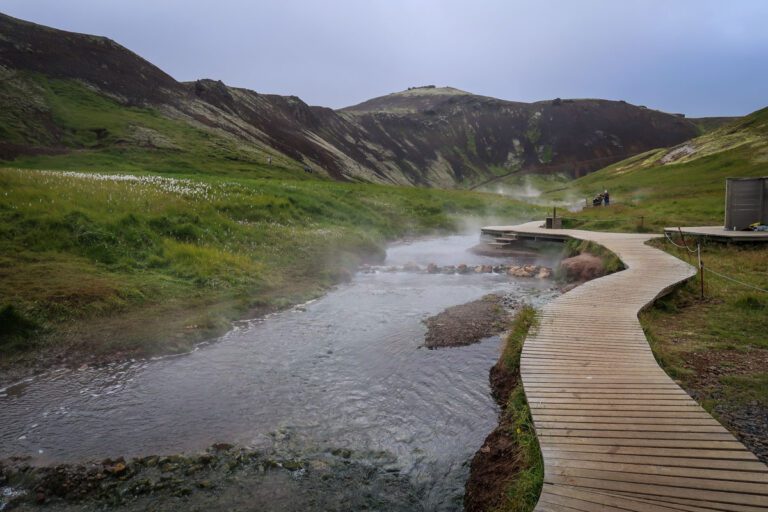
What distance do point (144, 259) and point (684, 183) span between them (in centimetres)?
7127

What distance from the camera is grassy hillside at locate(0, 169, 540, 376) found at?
1360 centimetres

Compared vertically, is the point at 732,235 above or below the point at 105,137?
below

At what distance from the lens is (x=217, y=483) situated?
7.64m

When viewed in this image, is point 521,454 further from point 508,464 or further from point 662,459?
point 662,459

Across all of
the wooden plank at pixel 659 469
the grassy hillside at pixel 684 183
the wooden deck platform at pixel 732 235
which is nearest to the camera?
the wooden plank at pixel 659 469

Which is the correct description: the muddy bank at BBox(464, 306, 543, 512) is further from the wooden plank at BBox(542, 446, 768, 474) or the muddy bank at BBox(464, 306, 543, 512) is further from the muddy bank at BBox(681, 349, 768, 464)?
the muddy bank at BBox(681, 349, 768, 464)

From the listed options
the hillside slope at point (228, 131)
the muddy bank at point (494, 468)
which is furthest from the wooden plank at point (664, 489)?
the hillside slope at point (228, 131)

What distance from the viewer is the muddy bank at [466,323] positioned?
14336 mm

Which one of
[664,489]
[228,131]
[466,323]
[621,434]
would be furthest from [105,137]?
[664,489]

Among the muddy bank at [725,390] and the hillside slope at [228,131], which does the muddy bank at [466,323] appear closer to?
the muddy bank at [725,390]

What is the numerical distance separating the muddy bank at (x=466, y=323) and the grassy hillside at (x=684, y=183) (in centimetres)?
2196

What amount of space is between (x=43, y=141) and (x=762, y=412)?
72.1 metres

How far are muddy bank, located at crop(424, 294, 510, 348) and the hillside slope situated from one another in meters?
45.9

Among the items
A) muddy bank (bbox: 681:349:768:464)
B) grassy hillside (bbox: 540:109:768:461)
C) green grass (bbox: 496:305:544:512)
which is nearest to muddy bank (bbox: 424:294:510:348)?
green grass (bbox: 496:305:544:512)
